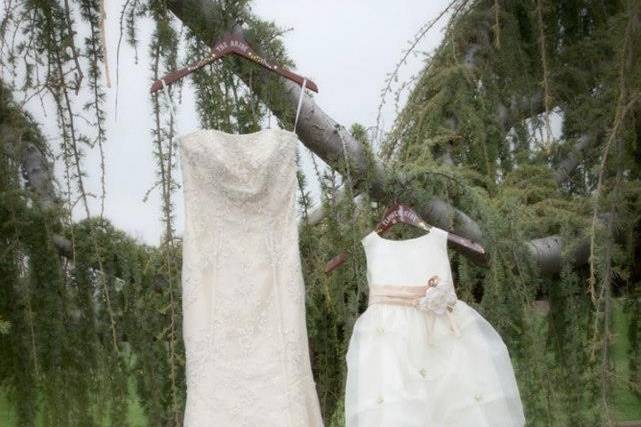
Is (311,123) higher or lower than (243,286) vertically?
higher

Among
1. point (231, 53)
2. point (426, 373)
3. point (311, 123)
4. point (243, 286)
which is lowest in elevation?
point (426, 373)

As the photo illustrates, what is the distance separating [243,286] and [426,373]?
43 centimetres

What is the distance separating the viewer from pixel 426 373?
220cm

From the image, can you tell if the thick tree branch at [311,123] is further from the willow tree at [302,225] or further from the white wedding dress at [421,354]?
the white wedding dress at [421,354]

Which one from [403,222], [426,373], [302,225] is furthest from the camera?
[302,225]

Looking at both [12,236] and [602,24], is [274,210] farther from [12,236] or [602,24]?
[602,24]

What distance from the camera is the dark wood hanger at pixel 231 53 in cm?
224

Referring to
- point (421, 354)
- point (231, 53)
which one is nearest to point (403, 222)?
point (421, 354)

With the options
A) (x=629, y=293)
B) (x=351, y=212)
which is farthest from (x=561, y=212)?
(x=351, y=212)

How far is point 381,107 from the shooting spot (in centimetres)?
306

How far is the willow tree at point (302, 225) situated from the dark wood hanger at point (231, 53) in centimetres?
4

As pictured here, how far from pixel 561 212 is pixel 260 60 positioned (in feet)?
3.30

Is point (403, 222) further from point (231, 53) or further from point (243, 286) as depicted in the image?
point (231, 53)

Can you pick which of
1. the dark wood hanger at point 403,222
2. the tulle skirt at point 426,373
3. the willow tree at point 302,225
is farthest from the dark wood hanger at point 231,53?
the tulle skirt at point 426,373
